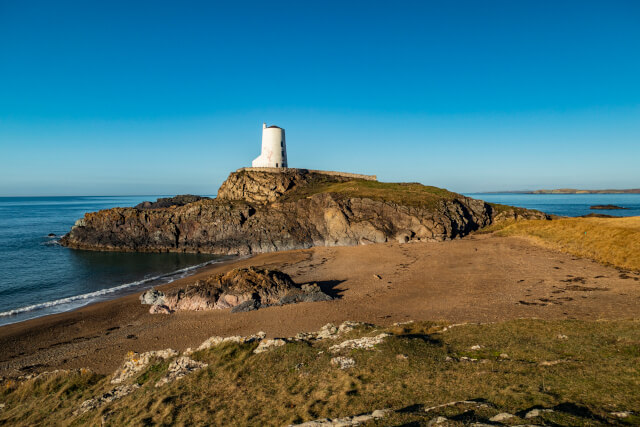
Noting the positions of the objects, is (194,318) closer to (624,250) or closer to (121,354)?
(121,354)

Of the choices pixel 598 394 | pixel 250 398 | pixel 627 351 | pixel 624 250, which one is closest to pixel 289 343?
pixel 250 398

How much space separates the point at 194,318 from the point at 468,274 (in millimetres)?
23047

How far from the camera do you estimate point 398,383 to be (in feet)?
30.6

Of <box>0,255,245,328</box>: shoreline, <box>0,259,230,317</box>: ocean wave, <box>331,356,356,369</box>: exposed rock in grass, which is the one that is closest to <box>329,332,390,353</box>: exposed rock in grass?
<box>331,356,356,369</box>: exposed rock in grass

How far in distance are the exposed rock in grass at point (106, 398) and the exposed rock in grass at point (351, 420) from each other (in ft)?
23.7

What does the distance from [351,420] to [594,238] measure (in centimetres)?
3951

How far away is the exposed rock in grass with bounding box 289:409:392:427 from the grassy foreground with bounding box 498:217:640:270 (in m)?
31.1

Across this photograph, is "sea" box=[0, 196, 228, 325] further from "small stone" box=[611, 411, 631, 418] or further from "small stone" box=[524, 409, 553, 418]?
"small stone" box=[611, 411, 631, 418]

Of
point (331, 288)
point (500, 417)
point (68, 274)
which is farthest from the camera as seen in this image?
point (68, 274)

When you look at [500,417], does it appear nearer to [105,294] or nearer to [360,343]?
[360,343]

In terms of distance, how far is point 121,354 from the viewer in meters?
18.5

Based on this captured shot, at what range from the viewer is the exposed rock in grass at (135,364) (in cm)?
1259

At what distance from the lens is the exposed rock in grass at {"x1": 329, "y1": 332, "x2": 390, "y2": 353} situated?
484 inches

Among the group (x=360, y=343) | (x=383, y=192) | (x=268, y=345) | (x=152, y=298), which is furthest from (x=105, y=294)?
(x=383, y=192)
